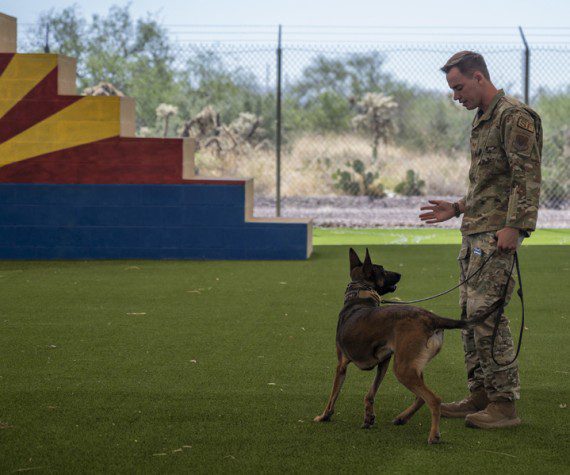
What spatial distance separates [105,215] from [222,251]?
1.46 m

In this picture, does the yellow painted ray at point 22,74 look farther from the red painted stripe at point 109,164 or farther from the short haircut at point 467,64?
the short haircut at point 467,64

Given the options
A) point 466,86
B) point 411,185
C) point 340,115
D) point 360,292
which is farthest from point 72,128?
point 466,86

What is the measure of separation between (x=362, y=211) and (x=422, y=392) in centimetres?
1275

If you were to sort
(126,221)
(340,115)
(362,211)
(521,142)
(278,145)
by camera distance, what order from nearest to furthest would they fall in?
(521,142), (126,221), (278,145), (362,211), (340,115)

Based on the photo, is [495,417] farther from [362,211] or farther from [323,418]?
[362,211]

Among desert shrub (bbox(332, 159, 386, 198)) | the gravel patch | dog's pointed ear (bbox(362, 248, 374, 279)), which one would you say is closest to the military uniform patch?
dog's pointed ear (bbox(362, 248, 374, 279))

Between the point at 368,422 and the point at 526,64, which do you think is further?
the point at 526,64

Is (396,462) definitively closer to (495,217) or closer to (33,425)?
(495,217)

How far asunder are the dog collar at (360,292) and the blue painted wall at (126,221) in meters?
6.98

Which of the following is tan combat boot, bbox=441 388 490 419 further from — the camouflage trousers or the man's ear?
the man's ear

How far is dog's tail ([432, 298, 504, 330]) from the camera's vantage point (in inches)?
181

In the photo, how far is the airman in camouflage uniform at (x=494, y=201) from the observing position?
15.6 feet

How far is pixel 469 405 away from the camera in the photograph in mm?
5109

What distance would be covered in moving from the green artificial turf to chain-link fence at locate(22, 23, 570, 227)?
677 cm
